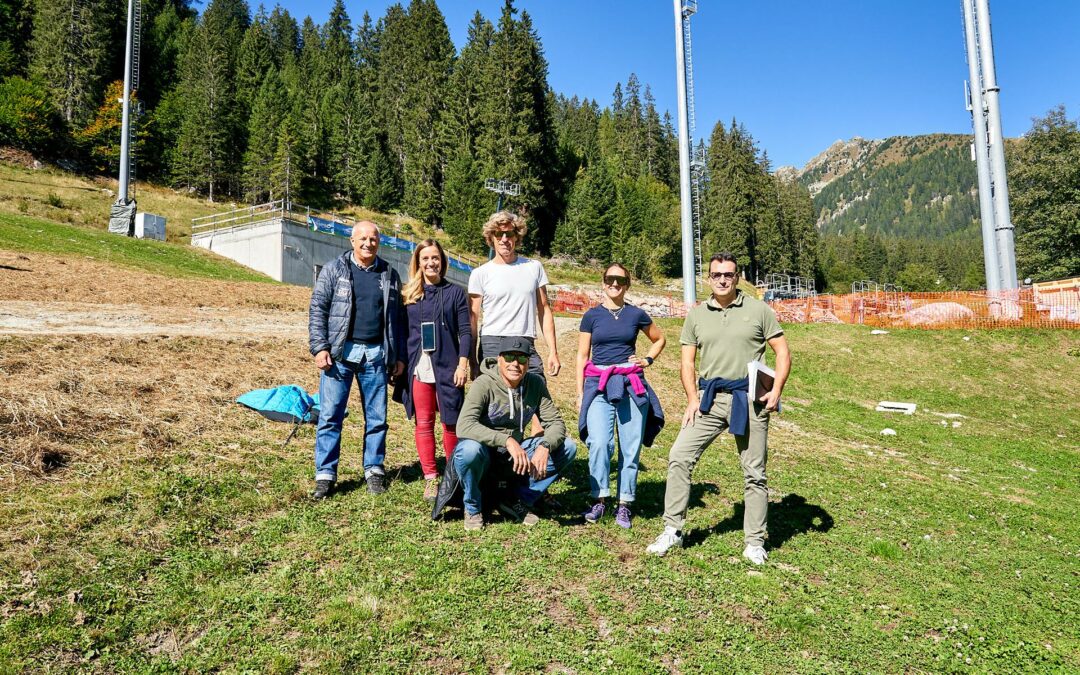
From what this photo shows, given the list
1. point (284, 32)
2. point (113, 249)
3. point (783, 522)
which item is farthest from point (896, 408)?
point (284, 32)

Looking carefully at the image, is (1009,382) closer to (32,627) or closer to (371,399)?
(371,399)

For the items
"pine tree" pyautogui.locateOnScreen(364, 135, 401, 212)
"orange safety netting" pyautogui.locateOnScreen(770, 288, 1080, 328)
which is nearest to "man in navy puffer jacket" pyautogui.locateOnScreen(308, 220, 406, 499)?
"orange safety netting" pyautogui.locateOnScreen(770, 288, 1080, 328)

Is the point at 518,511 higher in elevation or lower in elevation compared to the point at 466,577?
higher

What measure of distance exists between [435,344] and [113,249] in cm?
2424

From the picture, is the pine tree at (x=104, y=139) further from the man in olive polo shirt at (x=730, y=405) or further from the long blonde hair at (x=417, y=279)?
the man in olive polo shirt at (x=730, y=405)

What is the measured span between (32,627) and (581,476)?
4.94 meters

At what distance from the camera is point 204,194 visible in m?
62.6

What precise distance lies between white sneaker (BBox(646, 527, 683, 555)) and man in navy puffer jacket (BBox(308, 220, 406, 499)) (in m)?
2.52

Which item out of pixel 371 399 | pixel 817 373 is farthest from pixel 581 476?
pixel 817 373

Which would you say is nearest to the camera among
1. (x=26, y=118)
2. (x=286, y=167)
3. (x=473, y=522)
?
(x=473, y=522)

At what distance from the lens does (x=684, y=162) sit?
24.1 meters

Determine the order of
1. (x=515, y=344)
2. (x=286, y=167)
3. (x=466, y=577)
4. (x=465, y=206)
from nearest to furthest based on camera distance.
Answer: (x=466, y=577) → (x=515, y=344) → (x=286, y=167) → (x=465, y=206)

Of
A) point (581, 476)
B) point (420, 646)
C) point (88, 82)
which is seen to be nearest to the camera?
point (420, 646)

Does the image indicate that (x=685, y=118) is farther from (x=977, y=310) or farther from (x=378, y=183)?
(x=378, y=183)
